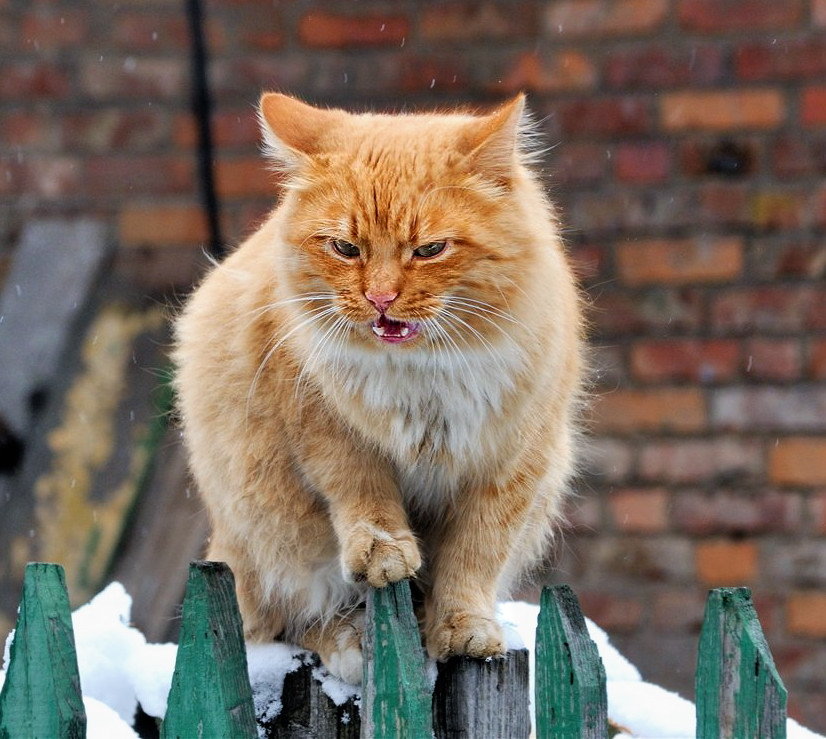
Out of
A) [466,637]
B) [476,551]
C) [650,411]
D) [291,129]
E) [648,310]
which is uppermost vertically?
[648,310]

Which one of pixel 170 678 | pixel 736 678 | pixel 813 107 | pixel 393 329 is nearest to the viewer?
pixel 736 678

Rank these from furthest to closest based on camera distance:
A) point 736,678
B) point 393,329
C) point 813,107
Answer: point 813,107 < point 393,329 < point 736,678

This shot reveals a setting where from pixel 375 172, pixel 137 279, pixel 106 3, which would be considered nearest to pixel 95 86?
pixel 106 3

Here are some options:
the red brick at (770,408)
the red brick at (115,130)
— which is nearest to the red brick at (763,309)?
the red brick at (770,408)

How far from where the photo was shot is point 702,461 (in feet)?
10.7

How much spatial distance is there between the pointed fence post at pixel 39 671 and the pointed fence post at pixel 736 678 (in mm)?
740

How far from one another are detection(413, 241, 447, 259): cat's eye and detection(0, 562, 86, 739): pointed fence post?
64cm

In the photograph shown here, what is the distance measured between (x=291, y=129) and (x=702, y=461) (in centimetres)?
179

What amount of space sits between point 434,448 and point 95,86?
1938mm

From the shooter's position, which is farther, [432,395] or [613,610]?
[613,610]

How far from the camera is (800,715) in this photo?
10.7 feet

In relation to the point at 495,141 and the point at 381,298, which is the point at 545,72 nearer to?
the point at 495,141

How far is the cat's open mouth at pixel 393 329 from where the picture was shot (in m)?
1.70

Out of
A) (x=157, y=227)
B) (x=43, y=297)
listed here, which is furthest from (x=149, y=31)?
(x=43, y=297)
